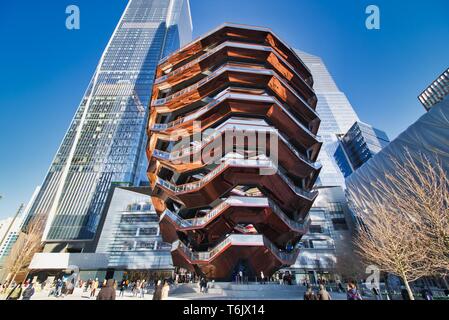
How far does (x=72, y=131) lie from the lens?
74312 mm

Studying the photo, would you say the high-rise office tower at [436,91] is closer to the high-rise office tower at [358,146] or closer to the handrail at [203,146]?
the high-rise office tower at [358,146]

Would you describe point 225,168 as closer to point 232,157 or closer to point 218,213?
point 232,157

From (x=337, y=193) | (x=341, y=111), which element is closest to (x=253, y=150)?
(x=337, y=193)

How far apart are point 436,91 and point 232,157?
13258 centimetres

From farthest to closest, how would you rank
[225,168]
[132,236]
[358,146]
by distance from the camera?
[358,146] → [132,236] → [225,168]

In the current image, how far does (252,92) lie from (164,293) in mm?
23489

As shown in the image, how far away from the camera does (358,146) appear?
89.2 metres

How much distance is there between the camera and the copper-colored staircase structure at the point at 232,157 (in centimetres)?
2188

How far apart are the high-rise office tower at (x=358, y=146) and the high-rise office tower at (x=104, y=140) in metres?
87.8

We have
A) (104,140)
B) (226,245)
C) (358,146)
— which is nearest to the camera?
(226,245)

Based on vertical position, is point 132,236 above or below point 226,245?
above

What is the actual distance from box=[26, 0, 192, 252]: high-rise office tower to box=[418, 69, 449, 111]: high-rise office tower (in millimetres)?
130188

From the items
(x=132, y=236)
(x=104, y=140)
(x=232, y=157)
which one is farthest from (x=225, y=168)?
(x=104, y=140)
